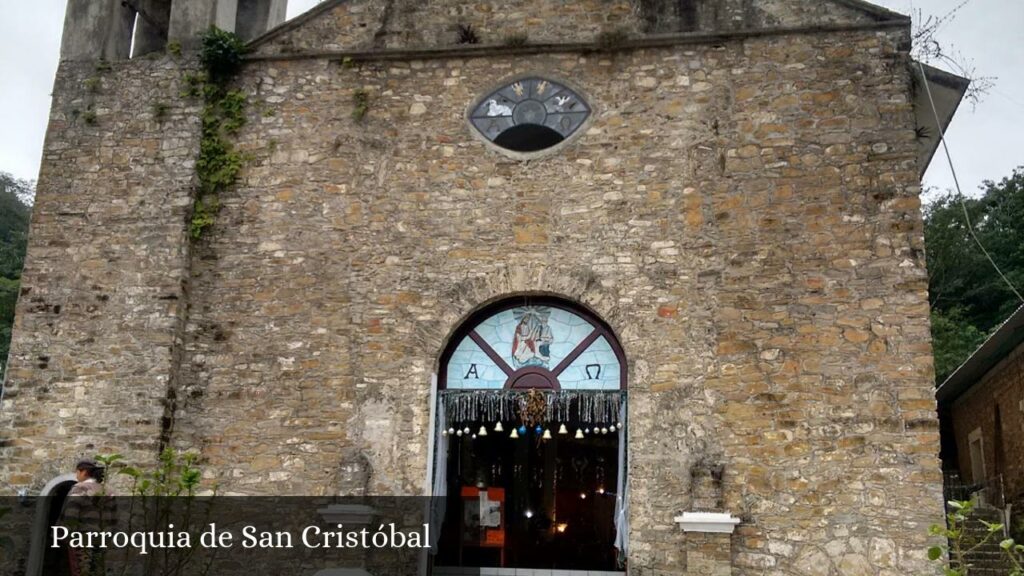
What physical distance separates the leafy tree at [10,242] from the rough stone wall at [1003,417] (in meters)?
17.8

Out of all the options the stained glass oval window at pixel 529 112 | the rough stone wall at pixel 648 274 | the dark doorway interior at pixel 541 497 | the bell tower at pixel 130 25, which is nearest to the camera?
the rough stone wall at pixel 648 274

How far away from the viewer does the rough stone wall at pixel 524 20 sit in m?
9.71

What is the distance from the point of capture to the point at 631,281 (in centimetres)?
920

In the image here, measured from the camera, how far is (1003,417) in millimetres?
13938

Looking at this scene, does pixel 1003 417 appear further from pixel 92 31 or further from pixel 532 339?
pixel 92 31

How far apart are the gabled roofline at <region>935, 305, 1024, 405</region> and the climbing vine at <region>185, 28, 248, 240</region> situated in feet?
25.6

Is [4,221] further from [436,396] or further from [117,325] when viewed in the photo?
[436,396]

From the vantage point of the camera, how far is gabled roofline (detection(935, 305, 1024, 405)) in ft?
38.4

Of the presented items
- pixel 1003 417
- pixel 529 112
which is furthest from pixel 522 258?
pixel 1003 417

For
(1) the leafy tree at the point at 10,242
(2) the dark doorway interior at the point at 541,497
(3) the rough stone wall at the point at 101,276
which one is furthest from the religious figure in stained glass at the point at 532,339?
(1) the leafy tree at the point at 10,242

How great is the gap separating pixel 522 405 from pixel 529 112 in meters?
2.97

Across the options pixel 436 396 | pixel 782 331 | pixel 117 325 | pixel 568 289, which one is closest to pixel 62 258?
pixel 117 325

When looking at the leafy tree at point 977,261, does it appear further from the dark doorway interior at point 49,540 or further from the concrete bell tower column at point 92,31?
the dark doorway interior at point 49,540

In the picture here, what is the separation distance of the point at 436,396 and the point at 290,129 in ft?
10.7
